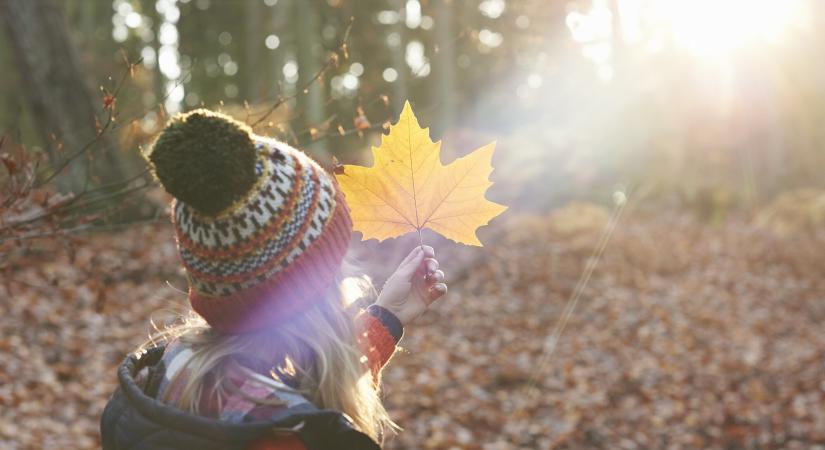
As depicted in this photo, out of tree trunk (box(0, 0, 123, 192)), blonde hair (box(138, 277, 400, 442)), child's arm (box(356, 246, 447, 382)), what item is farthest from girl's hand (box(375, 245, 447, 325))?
tree trunk (box(0, 0, 123, 192))

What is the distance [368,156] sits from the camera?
10.5 metres

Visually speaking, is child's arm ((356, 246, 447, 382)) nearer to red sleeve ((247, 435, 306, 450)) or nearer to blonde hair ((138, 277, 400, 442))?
blonde hair ((138, 277, 400, 442))

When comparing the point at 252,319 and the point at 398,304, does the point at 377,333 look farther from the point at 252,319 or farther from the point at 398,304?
the point at 252,319

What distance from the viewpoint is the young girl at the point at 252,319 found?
53.0 inches

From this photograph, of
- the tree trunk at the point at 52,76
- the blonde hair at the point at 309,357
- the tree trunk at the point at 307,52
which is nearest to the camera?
the blonde hair at the point at 309,357

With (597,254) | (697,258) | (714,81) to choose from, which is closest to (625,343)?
Answer: (597,254)

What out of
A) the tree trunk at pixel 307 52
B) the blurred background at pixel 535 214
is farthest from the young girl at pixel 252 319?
the tree trunk at pixel 307 52

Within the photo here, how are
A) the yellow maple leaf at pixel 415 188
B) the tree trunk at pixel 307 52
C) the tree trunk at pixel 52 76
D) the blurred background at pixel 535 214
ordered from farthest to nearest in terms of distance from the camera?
the tree trunk at pixel 307 52, the tree trunk at pixel 52 76, the blurred background at pixel 535 214, the yellow maple leaf at pixel 415 188

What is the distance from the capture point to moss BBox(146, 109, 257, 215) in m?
1.33

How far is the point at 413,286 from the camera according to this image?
1.74 meters

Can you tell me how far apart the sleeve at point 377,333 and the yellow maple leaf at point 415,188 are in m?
0.19

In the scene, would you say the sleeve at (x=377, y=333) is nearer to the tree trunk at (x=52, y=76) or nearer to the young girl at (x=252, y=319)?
the young girl at (x=252, y=319)

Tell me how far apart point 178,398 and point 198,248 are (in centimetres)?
31

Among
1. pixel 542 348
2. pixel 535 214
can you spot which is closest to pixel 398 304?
pixel 542 348
